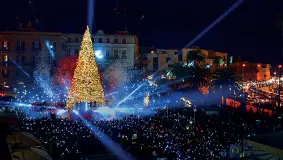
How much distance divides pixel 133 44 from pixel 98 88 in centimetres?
2451

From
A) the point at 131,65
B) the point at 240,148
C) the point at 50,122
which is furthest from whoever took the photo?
the point at 131,65

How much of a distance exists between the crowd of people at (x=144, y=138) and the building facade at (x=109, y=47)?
107 ft

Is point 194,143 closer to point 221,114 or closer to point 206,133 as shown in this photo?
point 206,133

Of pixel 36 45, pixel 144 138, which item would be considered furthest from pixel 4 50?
pixel 144 138

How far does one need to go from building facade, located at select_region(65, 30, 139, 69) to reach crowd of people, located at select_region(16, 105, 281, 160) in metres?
32.7

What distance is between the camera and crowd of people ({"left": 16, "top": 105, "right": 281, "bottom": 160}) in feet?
50.7

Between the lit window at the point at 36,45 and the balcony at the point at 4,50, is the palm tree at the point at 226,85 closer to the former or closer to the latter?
the lit window at the point at 36,45

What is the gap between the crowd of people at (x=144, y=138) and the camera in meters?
15.4

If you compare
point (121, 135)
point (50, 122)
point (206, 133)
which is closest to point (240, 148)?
point (206, 133)

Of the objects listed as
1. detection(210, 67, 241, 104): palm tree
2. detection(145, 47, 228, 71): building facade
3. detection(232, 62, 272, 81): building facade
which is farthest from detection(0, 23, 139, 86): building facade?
detection(232, 62, 272, 81): building facade

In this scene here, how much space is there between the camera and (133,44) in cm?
5409

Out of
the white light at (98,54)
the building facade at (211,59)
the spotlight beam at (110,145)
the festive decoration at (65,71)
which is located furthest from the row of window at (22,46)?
the spotlight beam at (110,145)

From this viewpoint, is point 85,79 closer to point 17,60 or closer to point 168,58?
point 17,60

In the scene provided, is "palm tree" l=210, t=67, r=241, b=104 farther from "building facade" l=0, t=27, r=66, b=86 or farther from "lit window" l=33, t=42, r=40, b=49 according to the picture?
"lit window" l=33, t=42, r=40, b=49
